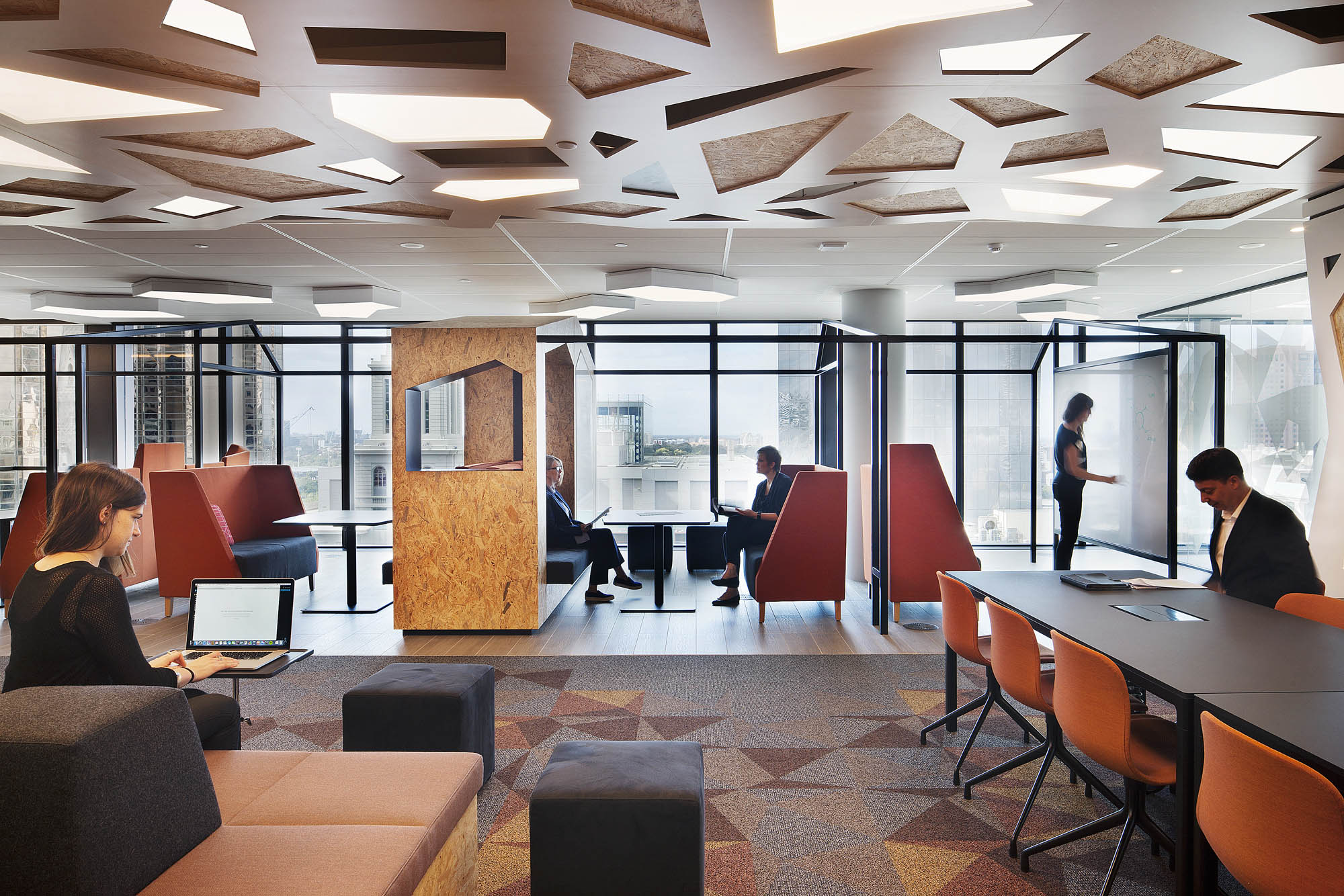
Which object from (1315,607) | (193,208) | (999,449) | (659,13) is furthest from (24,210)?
(999,449)

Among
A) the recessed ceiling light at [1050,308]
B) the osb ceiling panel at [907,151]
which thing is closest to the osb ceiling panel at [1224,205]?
the osb ceiling panel at [907,151]

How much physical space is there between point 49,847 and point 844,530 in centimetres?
529

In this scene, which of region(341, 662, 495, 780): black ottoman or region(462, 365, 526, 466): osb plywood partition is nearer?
region(341, 662, 495, 780): black ottoman

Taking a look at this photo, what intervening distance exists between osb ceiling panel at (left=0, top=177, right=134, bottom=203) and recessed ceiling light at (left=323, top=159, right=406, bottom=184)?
1.48m

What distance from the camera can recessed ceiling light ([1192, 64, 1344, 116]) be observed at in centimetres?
310

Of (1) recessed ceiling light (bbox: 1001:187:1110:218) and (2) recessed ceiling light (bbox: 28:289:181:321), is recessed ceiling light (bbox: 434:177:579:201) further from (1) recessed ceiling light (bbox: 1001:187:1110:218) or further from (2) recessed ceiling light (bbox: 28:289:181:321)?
(2) recessed ceiling light (bbox: 28:289:181:321)

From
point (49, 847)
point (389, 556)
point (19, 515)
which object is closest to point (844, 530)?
point (49, 847)

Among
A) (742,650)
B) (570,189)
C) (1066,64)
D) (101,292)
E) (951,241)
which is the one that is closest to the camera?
(1066,64)

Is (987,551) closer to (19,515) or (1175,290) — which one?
(1175,290)

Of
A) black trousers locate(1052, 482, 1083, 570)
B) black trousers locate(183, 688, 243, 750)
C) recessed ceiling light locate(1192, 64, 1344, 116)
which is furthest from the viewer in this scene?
black trousers locate(1052, 482, 1083, 570)

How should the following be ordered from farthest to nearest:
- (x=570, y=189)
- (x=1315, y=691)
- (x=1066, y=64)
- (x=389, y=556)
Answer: (x=389, y=556)
(x=570, y=189)
(x=1066, y=64)
(x=1315, y=691)

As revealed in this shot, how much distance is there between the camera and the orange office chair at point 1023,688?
2850 mm

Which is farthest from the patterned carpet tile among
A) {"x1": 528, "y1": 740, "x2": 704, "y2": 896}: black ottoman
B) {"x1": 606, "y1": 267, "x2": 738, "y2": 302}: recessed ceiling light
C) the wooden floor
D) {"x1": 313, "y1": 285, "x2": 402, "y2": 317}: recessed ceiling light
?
{"x1": 313, "y1": 285, "x2": 402, "y2": 317}: recessed ceiling light

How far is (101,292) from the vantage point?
836cm
